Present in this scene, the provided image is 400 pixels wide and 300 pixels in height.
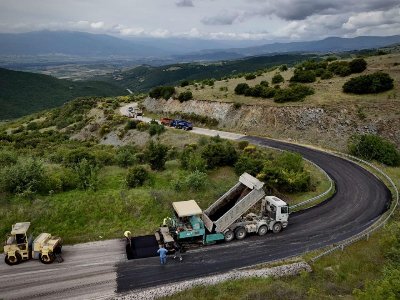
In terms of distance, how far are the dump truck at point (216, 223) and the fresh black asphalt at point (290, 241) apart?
714 millimetres

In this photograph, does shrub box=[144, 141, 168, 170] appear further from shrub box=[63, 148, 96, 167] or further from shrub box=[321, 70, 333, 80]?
shrub box=[321, 70, 333, 80]

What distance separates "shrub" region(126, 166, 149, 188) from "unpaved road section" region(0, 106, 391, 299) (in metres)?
8.74

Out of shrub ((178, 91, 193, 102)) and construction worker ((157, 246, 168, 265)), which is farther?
shrub ((178, 91, 193, 102))

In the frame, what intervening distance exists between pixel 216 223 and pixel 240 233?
2.08m

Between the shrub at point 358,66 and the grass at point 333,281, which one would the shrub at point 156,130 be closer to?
the shrub at point 358,66

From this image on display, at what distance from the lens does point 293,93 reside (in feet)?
190

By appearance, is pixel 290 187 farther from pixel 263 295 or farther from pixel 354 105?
pixel 354 105

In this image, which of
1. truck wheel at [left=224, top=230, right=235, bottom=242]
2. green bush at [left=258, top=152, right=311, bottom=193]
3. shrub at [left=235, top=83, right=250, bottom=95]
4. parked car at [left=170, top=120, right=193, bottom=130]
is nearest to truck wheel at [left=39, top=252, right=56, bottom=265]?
truck wheel at [left=224, top=230, right=235, bottom=242]

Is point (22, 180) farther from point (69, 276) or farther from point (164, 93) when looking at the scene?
point (164, 93)

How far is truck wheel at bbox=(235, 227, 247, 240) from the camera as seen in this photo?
23.9 metres

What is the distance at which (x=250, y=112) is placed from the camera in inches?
2288

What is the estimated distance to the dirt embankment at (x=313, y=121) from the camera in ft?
160

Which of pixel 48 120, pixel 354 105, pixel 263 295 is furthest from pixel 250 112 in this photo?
pixel 48 120

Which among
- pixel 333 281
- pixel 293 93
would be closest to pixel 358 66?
pixel 293 93
